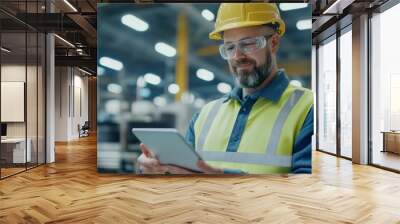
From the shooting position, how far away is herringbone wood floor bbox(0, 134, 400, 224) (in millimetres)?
4047

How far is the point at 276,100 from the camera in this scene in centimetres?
616

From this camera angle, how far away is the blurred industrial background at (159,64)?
629 cm

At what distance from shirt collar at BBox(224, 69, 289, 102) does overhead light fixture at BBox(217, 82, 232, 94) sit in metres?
0.07

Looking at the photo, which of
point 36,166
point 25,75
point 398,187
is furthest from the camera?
point 36,166

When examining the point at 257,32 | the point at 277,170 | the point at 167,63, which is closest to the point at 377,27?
the point at 257,32

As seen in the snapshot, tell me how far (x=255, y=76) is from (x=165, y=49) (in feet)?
5.19

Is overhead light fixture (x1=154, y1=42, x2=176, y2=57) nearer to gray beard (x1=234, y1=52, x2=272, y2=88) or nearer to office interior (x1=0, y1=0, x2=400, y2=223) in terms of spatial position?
office interior (x1=0, y1=0, x2=400, y2=223)

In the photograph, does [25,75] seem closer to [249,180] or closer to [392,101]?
[249,180]

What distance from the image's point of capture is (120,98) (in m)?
6.39

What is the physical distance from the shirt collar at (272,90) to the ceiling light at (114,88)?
5.94 ft

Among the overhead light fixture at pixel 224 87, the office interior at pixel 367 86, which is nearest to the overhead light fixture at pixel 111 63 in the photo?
the overhead light fixture at pixel 224 87

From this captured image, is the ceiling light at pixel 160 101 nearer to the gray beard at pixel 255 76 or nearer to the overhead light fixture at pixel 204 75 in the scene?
the overhead light fixture at pixel 204 75

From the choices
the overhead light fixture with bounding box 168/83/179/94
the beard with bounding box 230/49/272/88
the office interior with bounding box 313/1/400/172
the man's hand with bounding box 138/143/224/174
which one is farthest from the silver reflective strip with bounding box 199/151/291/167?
the office interior with bounding box 313/1/400/172

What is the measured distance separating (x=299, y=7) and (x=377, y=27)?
262 centimetres
